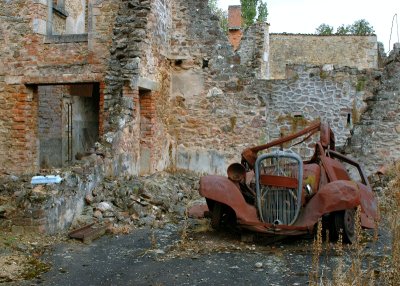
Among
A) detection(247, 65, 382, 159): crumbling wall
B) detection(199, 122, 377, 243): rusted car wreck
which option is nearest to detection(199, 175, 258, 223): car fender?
detection(199, 122, 377, 243): rusted car wreck

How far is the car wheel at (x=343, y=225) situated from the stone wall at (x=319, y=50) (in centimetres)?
2318

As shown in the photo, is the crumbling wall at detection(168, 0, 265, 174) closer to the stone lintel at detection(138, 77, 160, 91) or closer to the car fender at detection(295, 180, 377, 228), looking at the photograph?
the stone lintel at detection(138, 77, 160, 91)

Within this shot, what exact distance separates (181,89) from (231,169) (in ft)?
19.4

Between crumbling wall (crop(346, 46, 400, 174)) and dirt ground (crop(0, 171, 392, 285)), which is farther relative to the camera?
crumbling wall (crop(346, 46, 400, 174))

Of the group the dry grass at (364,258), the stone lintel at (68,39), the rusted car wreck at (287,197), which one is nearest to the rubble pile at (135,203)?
the rusted car wreck at (287,197)

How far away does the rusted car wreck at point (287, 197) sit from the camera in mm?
6742

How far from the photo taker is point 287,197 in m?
6.95

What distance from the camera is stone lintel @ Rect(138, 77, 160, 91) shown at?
11.1 meters

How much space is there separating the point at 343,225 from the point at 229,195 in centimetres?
151

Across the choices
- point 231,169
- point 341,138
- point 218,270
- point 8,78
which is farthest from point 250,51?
point 218,270

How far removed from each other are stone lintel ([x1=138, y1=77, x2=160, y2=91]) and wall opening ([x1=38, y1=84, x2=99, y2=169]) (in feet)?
10.5

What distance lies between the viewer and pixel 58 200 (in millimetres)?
7570

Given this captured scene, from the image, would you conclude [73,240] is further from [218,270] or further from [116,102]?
[116,102]

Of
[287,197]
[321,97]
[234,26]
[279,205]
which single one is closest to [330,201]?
[287,197]
